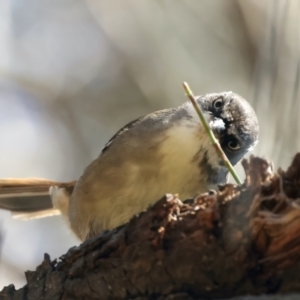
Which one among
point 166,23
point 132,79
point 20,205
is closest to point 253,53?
point 166,23

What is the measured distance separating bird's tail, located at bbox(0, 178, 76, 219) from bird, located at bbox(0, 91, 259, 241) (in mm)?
447

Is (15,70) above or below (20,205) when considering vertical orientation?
above

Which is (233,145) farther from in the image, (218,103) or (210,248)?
(210,248)

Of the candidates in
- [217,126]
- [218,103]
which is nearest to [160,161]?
[217,126]

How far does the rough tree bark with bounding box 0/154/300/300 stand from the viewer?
1147 mm

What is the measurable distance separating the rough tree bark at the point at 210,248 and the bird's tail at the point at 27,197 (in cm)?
140

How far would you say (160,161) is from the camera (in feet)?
7.02

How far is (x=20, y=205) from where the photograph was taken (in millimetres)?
2805

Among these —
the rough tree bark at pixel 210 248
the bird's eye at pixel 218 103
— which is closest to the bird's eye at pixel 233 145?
the bird's eye at pixel 218 103

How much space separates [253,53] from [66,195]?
4.14ft

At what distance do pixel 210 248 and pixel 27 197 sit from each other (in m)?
1.75

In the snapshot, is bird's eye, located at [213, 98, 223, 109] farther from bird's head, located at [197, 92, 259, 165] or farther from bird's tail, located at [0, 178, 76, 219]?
bird's tail, located at [0, 178, 76, 219]

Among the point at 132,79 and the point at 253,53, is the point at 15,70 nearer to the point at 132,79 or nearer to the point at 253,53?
the point at 132,79

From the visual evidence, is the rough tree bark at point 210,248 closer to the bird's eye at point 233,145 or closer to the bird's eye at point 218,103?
the bird's eye at point 233,145
